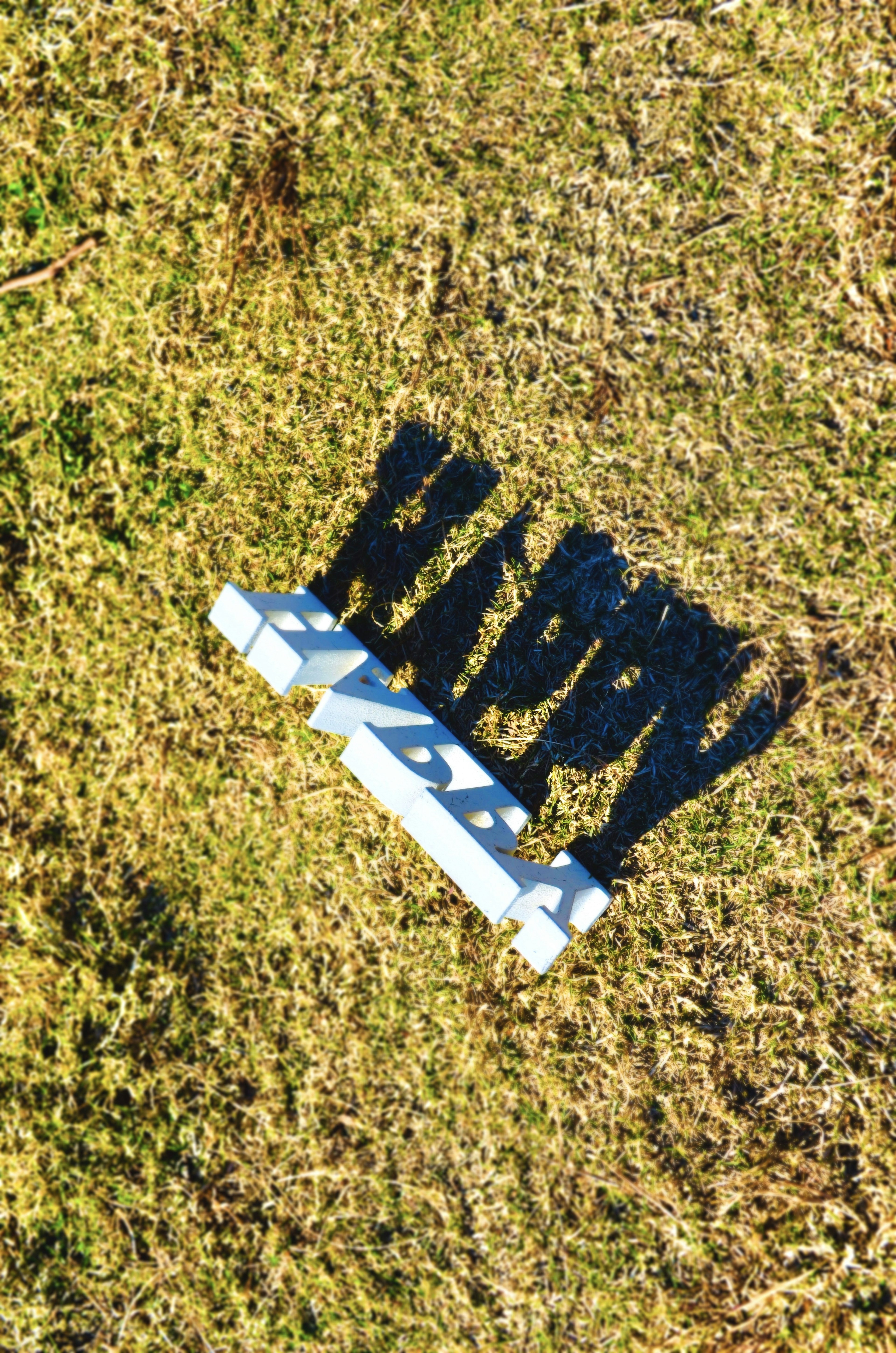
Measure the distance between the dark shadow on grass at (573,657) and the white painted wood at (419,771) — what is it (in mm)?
166

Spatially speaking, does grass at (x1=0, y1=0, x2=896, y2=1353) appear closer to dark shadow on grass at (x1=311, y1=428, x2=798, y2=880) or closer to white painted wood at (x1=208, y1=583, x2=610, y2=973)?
dark shadow on grass at (x1=311, y1=428, x2=798, y2=880)

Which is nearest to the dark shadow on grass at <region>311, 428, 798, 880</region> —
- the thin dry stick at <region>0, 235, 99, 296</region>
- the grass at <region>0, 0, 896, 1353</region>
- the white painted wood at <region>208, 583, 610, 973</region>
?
the grass at <region>0, 0, 896, 1353</region>

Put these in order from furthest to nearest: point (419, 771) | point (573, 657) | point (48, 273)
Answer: point (48, 273), point (573, 657), point (419, 771)

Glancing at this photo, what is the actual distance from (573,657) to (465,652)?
402 millimetres

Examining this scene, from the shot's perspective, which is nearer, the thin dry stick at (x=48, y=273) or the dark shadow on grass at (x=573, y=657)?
the dark shadow on grass at (x=573, y=657)

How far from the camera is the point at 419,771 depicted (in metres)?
2.30

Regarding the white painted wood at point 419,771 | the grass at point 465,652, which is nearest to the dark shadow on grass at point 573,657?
the grass at point 465,652

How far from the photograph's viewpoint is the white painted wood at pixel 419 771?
7.25 ft

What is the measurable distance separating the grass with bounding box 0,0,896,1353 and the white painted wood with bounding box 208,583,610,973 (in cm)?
26

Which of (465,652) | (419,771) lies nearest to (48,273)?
(465,652)

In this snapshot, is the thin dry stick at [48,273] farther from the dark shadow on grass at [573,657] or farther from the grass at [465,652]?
the dark shadow on grass at [573,657]

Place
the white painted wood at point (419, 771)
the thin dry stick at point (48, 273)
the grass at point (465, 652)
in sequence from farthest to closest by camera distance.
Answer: the thin dry stick at point (48, 273), the grass at point (465, 652), the white painted wood at point (419, 771)

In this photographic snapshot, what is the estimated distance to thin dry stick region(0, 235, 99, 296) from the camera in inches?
126

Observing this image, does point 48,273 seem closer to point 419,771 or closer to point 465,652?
point 465,652
